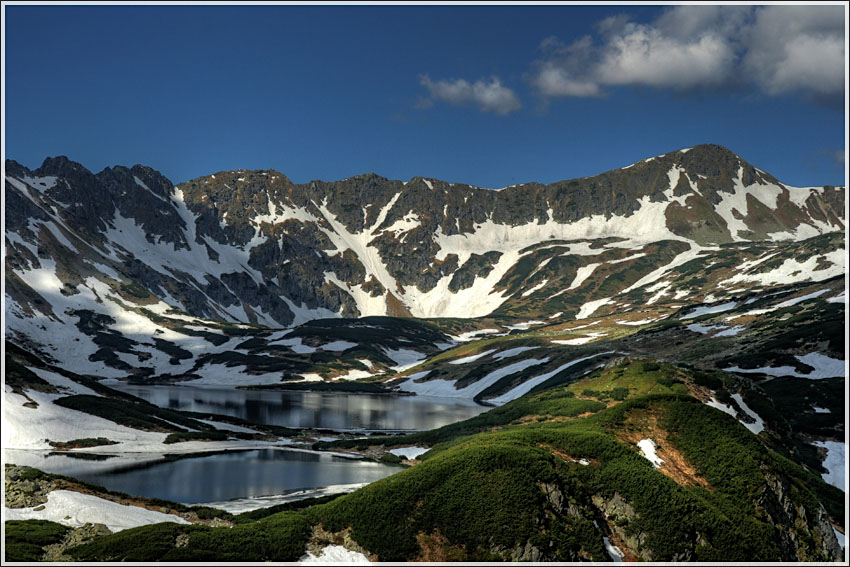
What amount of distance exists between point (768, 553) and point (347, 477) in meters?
45.6

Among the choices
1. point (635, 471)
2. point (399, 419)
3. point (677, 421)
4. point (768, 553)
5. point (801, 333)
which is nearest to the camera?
point (768, 553)

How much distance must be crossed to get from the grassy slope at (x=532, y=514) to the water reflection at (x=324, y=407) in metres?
79.3

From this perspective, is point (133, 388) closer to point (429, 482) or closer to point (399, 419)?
point (399, 419)

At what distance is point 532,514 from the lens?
111ft

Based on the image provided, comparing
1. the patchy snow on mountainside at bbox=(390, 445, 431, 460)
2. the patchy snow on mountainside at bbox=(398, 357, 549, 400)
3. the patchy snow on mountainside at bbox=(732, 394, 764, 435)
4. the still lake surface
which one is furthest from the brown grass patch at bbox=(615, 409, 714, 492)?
the patchy snow on mountainside at bbox=(398, 357, 549, 400)

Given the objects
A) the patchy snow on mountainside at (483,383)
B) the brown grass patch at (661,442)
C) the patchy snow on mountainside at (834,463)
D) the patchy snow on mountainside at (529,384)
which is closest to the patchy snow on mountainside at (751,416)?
the patchy snow on mountainside at (834,463)

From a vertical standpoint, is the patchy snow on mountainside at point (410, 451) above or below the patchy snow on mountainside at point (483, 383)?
below

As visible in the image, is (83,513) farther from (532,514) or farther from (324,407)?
(324,407)

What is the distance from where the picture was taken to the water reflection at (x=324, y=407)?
12888 cm

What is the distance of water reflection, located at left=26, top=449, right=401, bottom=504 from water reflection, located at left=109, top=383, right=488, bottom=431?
37498 millimetres

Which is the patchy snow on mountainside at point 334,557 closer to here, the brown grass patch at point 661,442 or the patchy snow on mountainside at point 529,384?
the brown grass patch at point 661,442

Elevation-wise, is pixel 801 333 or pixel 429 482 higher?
pixel 801 333

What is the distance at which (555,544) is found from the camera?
108 ft

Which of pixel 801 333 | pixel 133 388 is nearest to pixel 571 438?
pixel 801 333
